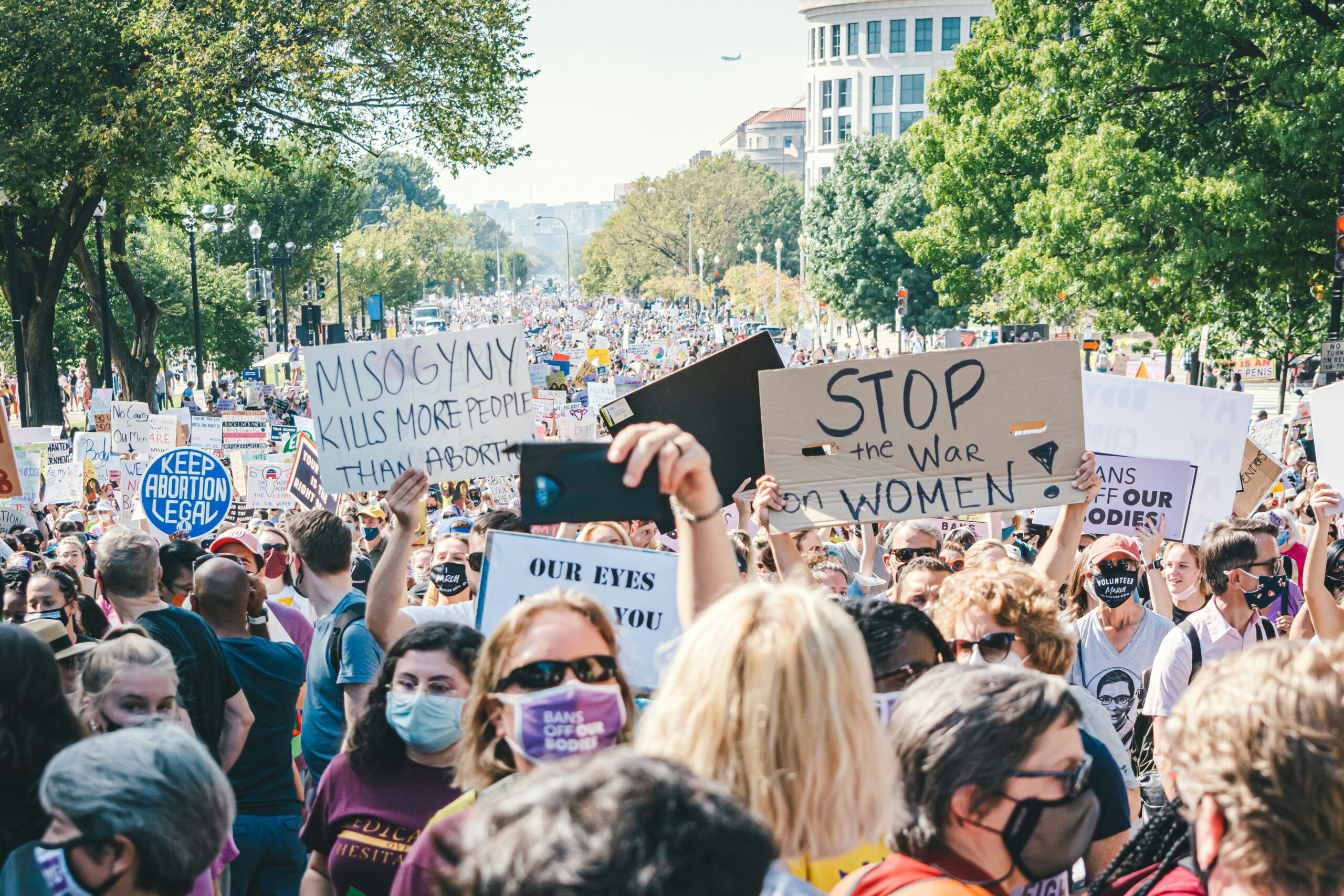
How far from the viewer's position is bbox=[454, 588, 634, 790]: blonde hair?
9.38 feet

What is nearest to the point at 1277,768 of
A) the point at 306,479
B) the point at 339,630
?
the point at 339,630

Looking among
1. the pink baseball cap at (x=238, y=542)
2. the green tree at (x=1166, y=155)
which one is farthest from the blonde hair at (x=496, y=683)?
the green tree at (x=1166, y=155)

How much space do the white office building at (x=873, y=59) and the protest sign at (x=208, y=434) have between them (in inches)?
3268

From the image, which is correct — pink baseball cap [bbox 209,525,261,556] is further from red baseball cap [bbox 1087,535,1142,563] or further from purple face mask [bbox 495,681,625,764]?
purple face mask [bbox 495,681,625,764]

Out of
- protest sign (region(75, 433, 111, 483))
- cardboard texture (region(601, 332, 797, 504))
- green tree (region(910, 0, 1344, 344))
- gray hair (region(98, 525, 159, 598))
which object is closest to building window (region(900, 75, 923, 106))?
green tree (region(910, 0, 1344, 344))

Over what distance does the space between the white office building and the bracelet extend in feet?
309

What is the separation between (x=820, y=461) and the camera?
479cm

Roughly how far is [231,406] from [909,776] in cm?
3431

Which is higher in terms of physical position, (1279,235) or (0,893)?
(1279,235)

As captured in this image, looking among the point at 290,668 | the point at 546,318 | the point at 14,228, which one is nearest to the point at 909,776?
the point at 290,668

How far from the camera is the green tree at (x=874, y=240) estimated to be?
2064 inches

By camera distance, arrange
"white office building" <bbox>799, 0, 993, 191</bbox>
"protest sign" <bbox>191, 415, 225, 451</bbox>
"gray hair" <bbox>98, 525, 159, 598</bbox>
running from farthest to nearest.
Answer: "white office building" <bbox>799, 0, 993, 191</bbox> → "protest sign" <bbox>191, 415, 225, 451</bbox> → "gray hair" <bbox>98, 525, 159, 598</bbox>

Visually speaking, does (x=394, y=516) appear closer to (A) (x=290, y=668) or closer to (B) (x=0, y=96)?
(A) (x=290, y=668)

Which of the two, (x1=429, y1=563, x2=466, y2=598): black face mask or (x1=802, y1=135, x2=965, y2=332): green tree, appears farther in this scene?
(x1=802, y1=135, x2=965, y2=332): green tree
